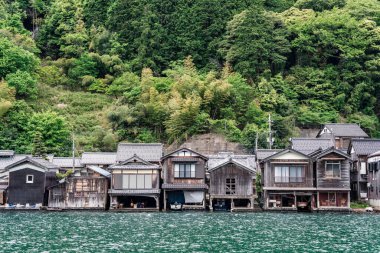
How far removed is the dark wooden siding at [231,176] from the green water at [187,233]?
20.3ft

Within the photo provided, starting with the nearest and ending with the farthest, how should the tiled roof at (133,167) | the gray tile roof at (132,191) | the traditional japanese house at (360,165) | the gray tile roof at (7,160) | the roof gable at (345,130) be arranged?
the gray tile roof at (132,191)
the tiled roof at (133,167)
the traditional japanese house at (360,165)
the gray tile roof at (7,160)
the roof gable at (345,130)

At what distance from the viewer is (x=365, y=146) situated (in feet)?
169

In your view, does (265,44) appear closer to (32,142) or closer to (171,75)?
(171,75)

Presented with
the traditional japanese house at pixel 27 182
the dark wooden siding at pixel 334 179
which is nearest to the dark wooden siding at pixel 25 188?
the traditional japanese house at pixel 27 182

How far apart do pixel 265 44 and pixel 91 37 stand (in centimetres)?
2630

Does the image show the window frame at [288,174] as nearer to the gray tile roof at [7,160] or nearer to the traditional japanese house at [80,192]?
the traditional japanese house at [80,192]

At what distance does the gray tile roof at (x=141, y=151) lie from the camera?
5072 cm

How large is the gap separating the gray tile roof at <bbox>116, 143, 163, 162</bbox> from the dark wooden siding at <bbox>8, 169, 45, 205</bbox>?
22.0ft

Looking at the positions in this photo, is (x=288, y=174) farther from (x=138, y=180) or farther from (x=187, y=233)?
(x=187, y=233)

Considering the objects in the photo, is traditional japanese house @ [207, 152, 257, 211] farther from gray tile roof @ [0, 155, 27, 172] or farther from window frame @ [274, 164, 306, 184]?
gray tile roof @ [0, 155, 27, 172]

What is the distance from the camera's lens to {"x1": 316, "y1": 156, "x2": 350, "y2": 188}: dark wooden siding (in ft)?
157

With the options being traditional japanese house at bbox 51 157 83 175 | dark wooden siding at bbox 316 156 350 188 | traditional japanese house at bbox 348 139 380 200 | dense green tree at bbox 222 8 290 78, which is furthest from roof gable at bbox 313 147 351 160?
dense green tree at bbox 222 8 290 78

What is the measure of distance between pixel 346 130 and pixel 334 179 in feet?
41.3

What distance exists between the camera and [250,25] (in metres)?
74.2
